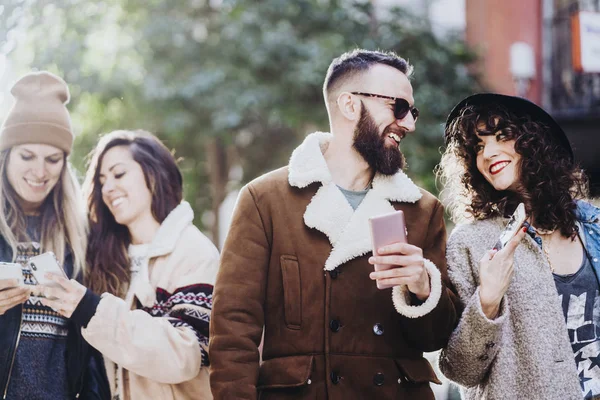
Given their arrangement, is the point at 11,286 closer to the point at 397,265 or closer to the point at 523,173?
the point at 397,265

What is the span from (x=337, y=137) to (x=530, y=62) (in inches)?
317

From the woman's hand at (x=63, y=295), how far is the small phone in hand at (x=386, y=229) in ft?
4.82

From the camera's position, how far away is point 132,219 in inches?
155

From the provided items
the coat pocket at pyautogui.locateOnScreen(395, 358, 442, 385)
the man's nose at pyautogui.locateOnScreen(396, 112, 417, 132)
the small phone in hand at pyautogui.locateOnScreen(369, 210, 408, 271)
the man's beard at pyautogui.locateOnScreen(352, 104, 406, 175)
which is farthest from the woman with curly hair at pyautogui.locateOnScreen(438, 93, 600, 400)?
the small phone in hand at pyautogui.locateOnScreen(369, 210, 408, 271)

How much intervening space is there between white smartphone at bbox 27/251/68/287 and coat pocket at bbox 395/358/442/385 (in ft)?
5.31

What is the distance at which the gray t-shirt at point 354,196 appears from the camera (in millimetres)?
3391

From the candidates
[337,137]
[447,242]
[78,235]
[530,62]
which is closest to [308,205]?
[337,137]

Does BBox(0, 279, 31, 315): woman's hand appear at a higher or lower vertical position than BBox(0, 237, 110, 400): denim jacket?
higher

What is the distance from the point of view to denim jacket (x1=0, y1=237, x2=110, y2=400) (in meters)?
3.48

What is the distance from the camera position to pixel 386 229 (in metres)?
2.85

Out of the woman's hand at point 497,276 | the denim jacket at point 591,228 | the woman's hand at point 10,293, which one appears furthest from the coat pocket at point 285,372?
the denim jacket at point 591,228

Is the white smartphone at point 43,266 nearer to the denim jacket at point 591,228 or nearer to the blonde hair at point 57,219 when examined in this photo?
the blonde hair at point 57,219

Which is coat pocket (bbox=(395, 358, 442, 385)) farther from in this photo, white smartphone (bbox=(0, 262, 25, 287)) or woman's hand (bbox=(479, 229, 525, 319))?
white smartphone (bbox=(0, 262, 25, 287))

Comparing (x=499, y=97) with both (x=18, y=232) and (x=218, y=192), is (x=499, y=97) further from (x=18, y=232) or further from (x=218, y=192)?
(x=218, y=192)
